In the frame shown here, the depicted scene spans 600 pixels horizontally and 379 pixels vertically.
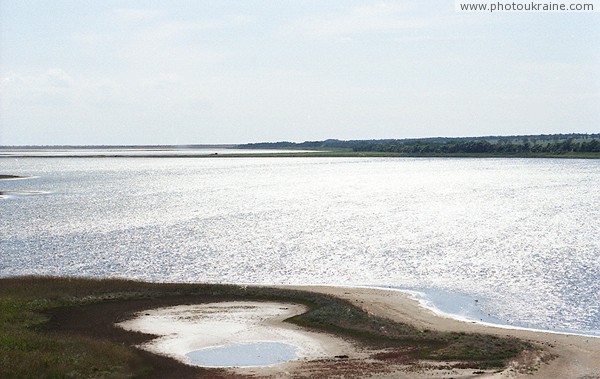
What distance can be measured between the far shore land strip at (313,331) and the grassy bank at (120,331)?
6 centimetres

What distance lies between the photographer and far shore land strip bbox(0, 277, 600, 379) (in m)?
31.9

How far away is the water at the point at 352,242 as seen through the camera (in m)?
51.8

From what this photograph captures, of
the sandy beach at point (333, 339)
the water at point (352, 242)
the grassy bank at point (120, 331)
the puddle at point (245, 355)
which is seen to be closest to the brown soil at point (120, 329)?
the grassy bank at point (120, 331)

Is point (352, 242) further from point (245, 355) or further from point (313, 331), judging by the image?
point (245, 355)

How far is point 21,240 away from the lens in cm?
7969

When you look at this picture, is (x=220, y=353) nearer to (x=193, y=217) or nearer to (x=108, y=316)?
(x=108, y=316)

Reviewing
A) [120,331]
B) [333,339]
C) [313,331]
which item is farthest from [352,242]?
[120,331]

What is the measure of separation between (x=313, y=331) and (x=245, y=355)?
18.0ft

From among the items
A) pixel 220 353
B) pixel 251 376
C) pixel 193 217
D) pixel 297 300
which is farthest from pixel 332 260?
pixel 193 217

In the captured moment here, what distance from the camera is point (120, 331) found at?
130 ft

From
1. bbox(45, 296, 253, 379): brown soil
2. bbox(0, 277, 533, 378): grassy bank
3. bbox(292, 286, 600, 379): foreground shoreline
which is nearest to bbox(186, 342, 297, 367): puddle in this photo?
bbox(45, 296, 253, 379): brown soil

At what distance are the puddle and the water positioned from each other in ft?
44.4

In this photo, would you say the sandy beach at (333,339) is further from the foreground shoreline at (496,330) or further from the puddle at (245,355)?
the puddle at (245,355)

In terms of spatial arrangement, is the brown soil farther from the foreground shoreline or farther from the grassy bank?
the foreground shoreline
